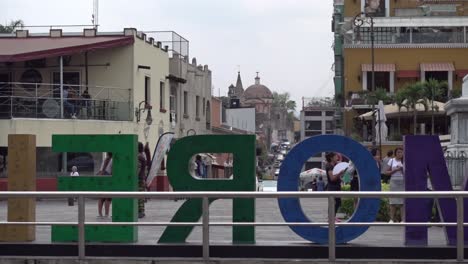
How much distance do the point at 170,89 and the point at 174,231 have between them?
3307 cm

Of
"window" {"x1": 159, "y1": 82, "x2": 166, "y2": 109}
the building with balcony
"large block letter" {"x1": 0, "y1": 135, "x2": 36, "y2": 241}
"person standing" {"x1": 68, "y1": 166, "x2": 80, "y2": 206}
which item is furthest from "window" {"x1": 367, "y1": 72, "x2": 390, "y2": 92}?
"large block letter" {"x1": 0, "y1": 135, "x2": 36, "y2": 241}

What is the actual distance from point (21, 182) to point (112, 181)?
1.53 metres

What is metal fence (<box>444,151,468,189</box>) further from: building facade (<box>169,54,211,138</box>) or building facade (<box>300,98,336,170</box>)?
building facade (<box>300,98,336,170</box>)

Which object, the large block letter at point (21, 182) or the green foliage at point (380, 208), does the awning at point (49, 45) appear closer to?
the green foliage at point (380, 208)

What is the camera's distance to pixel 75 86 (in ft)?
120

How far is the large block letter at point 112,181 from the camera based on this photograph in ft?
42.9

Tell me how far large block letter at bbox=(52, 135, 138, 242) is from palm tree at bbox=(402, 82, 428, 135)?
134 ft

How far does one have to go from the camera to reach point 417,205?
500 inches

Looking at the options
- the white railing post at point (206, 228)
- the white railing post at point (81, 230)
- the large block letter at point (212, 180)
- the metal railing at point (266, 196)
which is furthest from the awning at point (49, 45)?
the white railing post at point (206, 228)

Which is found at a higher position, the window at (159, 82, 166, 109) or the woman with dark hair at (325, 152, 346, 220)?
the window at (159, 82, 166, 109)

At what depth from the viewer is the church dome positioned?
551 feet

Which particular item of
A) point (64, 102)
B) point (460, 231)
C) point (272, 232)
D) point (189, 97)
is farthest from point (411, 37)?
point (460, 231)

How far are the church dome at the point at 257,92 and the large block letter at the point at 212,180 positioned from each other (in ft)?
502

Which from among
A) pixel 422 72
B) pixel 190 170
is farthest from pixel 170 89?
pixel 190 170
